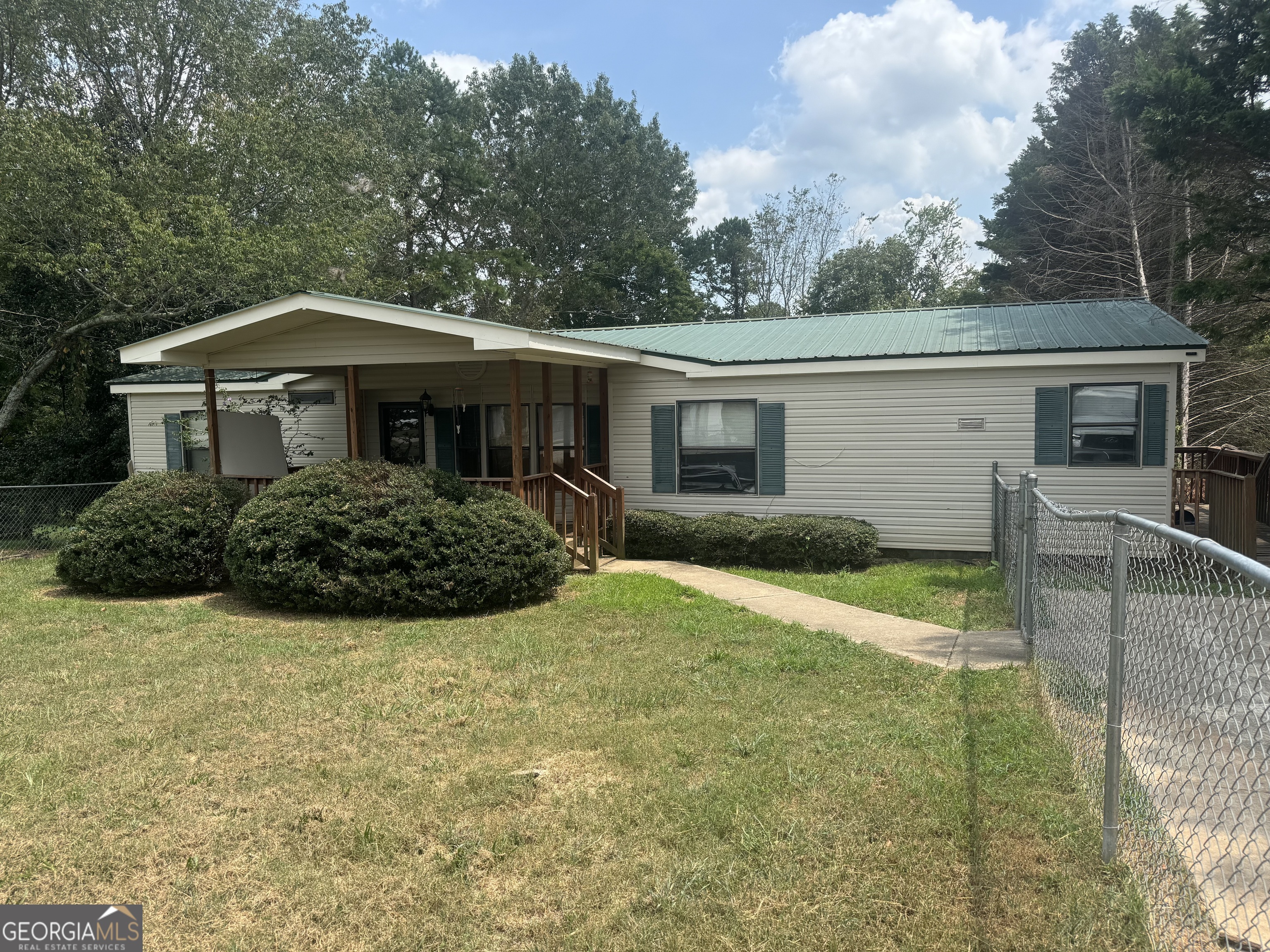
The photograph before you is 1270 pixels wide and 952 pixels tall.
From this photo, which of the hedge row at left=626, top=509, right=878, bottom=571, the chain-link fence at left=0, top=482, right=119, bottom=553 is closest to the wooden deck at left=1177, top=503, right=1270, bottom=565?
the hedge row at left=626, top=509, right=878, bottom=571

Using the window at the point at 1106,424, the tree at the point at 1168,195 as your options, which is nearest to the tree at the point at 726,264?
the tree at the point at 1168,195

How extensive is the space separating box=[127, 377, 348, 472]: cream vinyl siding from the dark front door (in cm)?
Answer: 78

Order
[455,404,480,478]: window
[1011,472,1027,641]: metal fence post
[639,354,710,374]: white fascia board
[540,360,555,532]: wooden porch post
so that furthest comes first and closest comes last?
1. [455,404,480,478]: window
2. [639,354,710,374]: white fascia board
3. [540,360,555,532]: wooden porch post
4. [1011,472,1027,641]: metal fence post

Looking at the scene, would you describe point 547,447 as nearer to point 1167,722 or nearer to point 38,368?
point 1167,722

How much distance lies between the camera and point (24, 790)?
4.01 m

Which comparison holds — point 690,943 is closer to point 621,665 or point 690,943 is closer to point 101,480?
point 621,665

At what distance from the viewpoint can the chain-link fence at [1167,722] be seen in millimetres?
2273

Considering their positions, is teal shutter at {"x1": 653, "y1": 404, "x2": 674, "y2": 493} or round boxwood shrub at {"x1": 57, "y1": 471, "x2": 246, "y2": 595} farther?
teal shutter at {"x1": 653, "y1": 404, "x2": 674, "y2": 493}

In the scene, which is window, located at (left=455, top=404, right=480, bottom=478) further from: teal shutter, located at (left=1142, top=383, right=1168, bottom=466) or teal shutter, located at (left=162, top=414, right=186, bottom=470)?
teal shutter, located at (left=1142, top=383, right=1168, bottom=466)

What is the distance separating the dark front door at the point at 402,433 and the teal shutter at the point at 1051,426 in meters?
9.48

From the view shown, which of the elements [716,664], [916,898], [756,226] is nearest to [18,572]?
[716,664]

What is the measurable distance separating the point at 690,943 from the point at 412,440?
1210cm

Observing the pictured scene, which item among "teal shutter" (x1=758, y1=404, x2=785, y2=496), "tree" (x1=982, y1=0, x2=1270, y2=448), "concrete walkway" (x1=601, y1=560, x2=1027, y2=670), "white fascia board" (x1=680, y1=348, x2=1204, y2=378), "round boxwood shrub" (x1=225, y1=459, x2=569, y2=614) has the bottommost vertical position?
"concrete walkway" (x1=601, y1=560, x2=1027, y2=670)

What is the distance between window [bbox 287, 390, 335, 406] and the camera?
14.2 meters
